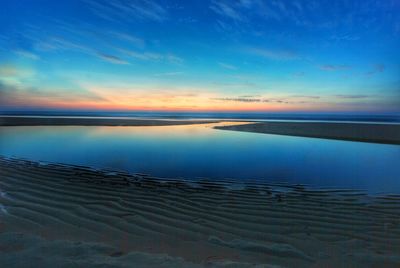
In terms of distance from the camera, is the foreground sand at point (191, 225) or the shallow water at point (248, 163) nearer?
the foreground sand at point (191, 225)

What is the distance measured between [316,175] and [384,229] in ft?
15.0

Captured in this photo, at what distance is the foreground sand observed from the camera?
364 centimetres

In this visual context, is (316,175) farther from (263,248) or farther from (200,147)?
(200,147)

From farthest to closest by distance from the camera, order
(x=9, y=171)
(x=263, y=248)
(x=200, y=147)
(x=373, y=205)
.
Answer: (x=200, y=147) → (x=9, y=171) → (x=373, y=205) → (x=263, y=248)

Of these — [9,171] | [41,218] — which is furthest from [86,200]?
[9,171]

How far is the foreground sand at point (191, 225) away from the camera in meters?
3.64

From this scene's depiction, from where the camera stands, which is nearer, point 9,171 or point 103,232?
point 103,232

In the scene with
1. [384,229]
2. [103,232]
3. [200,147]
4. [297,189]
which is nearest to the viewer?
[103,232]

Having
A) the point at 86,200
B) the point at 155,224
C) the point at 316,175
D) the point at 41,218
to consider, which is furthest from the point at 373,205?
the point at 41,218

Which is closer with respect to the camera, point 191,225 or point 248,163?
point 191,225

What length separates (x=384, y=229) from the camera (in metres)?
4.79

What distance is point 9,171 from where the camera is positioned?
9109mm

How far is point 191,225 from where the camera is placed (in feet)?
16.0

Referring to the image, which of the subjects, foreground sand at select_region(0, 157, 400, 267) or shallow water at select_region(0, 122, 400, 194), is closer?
foreground sand at select_region(0, 157, 400, 267)
